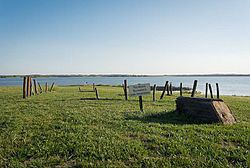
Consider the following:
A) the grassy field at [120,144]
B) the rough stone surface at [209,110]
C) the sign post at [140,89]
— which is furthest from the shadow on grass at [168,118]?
the sign post at [140,89]

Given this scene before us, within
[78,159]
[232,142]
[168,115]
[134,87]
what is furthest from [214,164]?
[134,87]

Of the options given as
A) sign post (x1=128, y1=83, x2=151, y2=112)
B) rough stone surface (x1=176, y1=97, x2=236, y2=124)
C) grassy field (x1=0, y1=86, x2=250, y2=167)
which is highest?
sign post (x1=128, y1=83, x2=151, y2=112)

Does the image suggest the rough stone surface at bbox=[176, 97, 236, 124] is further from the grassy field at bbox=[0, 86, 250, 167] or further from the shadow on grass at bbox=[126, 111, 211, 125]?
the grassy field at bbox=[0, 86, 250, 167]

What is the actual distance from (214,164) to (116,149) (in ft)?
8.22

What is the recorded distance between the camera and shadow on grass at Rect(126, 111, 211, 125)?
11289 mm

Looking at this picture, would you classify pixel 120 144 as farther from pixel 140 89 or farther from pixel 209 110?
pixel 140 89

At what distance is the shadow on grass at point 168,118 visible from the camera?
11.3 m

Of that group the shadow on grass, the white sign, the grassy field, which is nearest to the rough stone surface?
the shadow on grass

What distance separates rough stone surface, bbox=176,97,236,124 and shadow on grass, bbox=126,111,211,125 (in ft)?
0.91

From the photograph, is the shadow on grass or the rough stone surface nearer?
the rough stone surface

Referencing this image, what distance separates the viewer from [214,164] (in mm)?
6219

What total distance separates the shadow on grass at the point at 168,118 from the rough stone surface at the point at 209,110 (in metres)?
0.28

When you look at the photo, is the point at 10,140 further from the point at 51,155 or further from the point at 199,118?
the point at 199,118

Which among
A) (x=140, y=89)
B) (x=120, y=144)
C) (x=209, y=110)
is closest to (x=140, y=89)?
(x=140, y=89)
